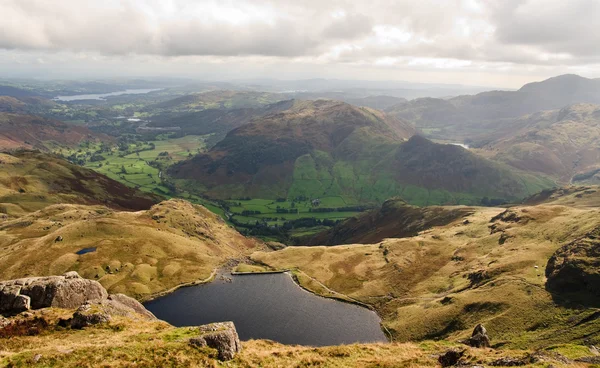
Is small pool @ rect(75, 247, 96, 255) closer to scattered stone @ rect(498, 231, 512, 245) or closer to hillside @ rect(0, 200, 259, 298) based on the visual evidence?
hillside @ rect(0, 200, 259, 298)

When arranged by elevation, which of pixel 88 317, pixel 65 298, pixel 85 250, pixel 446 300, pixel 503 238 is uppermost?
pixel 88 317

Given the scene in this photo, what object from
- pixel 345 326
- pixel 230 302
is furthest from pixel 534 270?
pixel 230 302

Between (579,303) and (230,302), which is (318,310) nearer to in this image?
(230,302)

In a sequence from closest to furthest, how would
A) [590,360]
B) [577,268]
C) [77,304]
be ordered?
1. [590,360]
2. [77,304]
3. [577,268]

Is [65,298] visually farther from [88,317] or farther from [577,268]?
[577,268]

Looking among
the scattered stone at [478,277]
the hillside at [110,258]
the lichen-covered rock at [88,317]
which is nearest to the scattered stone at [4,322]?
the lichen-covered rock at [88,317]

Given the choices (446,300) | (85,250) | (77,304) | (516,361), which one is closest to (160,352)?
(77,304)
